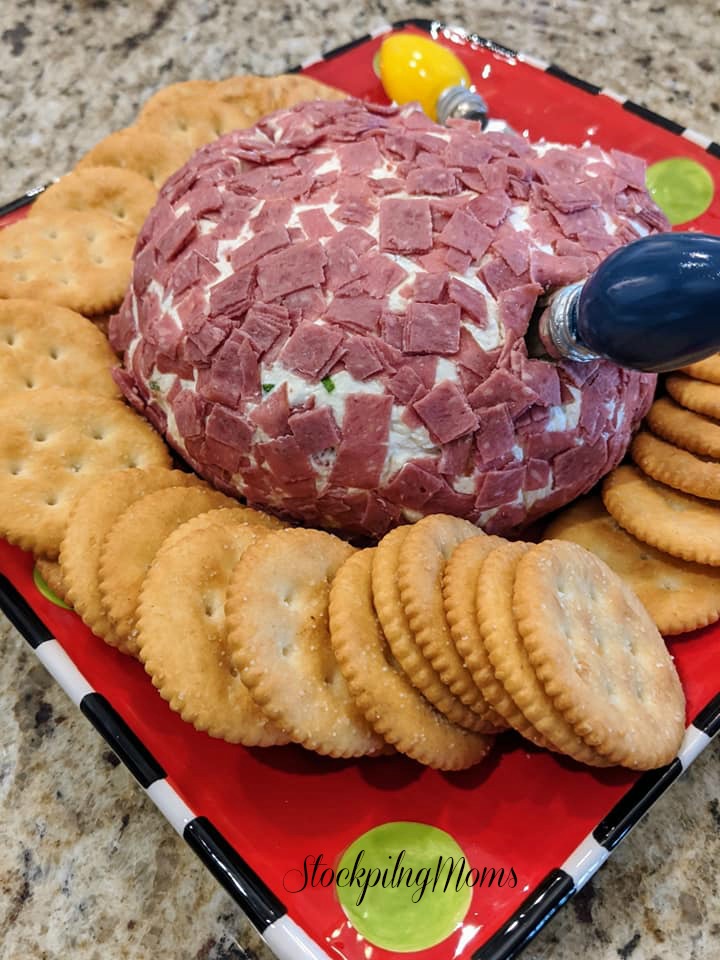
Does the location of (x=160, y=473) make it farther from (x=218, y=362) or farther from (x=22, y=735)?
(x=22, y=735)

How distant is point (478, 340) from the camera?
1073mm

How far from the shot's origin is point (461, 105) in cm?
177

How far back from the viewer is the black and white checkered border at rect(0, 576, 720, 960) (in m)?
0.94

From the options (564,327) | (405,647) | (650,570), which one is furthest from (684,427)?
(405,647)

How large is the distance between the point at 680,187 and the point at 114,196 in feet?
3.71

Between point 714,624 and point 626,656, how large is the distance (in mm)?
209

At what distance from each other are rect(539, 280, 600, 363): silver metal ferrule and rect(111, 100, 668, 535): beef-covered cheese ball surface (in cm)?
3

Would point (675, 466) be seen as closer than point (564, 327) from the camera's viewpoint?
No

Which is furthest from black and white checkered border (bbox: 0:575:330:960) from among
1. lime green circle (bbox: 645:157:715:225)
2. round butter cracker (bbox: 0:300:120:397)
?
lime green circle (bbox: 645:157:715:225)

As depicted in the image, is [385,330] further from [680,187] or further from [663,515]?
[680,187]

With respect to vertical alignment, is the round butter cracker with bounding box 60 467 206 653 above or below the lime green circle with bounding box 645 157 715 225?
A: below

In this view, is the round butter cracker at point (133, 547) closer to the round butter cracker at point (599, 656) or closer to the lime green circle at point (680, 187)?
the round butter cracker at point (599, 656)

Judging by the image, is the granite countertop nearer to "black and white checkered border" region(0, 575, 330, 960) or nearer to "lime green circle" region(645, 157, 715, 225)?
"black and white checkered border" region(0, 575, 330, 960)

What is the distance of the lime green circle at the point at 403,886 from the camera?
96 centimetres
